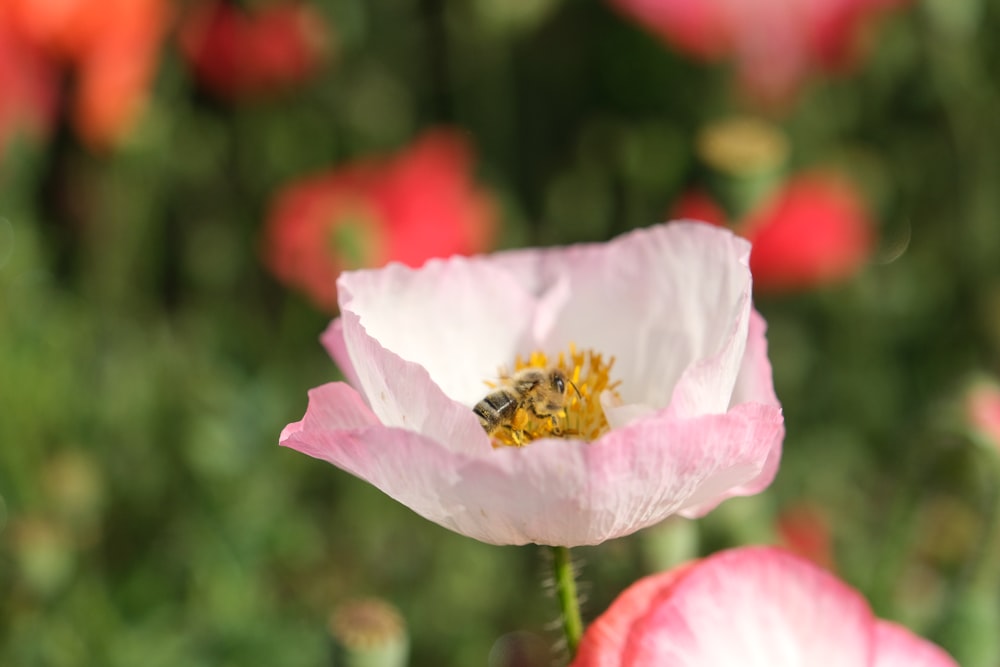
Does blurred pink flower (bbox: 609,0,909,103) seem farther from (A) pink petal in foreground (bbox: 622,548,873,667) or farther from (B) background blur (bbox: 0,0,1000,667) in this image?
(A) pink petal in foreground (bbox: 622,548,873,667)

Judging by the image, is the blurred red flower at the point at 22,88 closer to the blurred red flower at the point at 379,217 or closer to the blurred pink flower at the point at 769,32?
the blurred red flower at the point at 379,217

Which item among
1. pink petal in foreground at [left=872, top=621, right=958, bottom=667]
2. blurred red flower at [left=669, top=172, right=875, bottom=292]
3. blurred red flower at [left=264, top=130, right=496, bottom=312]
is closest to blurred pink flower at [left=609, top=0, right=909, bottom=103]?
blurred red flower at [left=669, top=172, right=875, bottom=292]

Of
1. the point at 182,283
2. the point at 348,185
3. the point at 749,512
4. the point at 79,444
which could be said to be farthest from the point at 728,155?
the point at 182,283

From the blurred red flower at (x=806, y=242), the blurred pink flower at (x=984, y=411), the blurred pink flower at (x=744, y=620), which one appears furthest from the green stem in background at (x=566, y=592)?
the blurred red flower at (x=806, y=242)

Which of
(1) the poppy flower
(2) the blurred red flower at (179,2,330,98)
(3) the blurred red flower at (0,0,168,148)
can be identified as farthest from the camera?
(2) the blurred red flower at (179,2,330,98)

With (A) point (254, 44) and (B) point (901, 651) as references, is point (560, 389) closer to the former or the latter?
(B) point (901, 651)

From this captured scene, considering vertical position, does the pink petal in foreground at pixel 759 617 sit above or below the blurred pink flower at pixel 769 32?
below

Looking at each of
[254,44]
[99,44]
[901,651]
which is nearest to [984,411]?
[901,651]

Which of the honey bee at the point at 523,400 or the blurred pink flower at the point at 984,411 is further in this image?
the blurred pink flower at the point at 984,411
